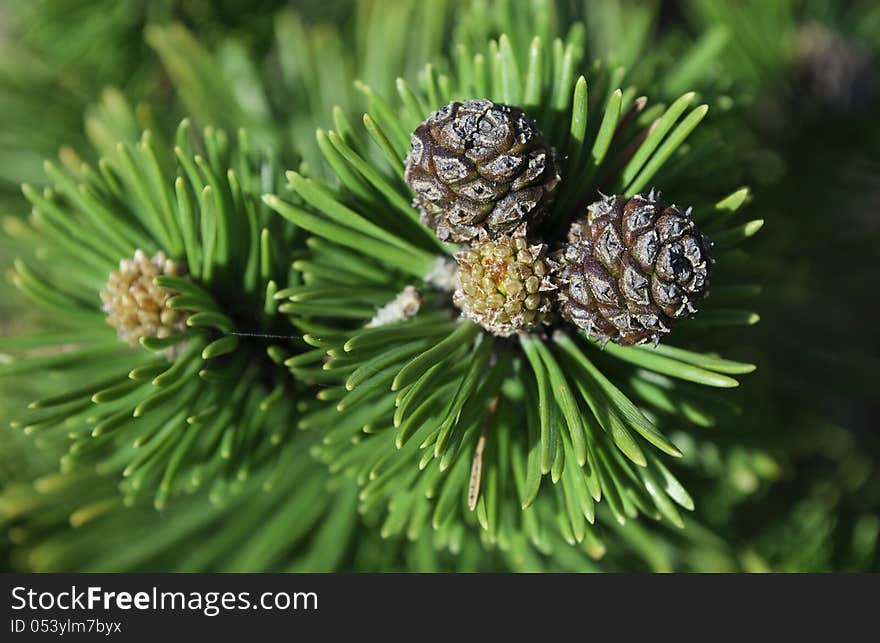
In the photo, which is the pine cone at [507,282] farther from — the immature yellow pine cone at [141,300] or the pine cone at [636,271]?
the immature yellow pine cone at [141,300]

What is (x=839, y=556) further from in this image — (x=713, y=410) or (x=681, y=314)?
(x=681, y=314)

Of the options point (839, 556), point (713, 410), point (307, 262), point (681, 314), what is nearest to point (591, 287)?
point (681, 314)

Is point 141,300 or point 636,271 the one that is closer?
point 636,271

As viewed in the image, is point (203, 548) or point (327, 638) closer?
point (327, 638)

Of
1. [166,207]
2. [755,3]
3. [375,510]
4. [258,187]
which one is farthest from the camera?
[755,3]

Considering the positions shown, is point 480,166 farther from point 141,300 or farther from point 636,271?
point 141,300

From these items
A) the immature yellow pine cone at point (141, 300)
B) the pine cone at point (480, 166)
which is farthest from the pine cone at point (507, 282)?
the immature yellow pine cone at point (141, 300)

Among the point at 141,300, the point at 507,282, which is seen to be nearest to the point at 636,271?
the point at 507,282
